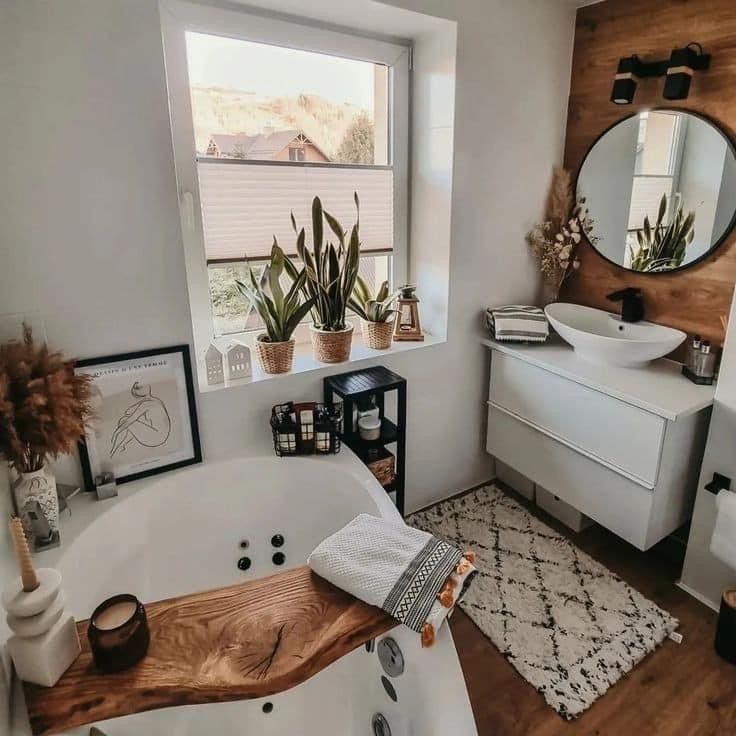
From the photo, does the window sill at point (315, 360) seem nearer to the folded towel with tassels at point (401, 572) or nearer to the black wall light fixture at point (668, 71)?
the folded towel with tassels at point (401, 572)

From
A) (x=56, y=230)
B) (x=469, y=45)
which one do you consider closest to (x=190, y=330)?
(x=56, y=230)

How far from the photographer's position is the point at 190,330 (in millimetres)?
1699

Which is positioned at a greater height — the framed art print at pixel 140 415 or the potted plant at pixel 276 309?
the potted plant at pixel 276 309

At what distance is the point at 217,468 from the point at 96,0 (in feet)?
4.58

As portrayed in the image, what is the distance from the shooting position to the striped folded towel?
225 centimetres

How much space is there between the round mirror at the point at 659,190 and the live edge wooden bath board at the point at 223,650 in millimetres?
1842

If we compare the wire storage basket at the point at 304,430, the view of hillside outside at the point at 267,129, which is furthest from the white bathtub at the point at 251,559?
the view of hillside outside at the point at 267,129

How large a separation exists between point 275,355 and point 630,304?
1498 millimetres

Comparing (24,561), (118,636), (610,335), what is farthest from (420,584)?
(610,335)

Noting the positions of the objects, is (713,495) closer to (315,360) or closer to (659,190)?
(659,190)

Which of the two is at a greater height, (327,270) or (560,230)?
(560,230)

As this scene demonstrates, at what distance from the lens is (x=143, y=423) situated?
1.68 meters

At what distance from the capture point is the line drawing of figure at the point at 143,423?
1.64m

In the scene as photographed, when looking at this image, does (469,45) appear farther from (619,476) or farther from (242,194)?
(619,476)
